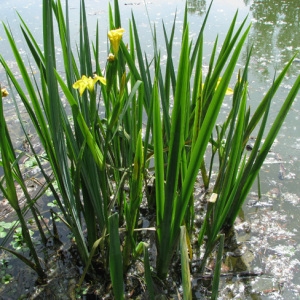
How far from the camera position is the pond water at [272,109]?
119cm

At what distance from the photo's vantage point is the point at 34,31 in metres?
3.73

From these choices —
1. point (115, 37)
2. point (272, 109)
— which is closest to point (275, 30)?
point (272, 109)

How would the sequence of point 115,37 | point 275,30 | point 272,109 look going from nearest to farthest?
point 115,37, point 272,109, point 275,30

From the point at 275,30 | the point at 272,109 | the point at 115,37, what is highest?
the point at 115,37

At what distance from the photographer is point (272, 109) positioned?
2191 millimetres

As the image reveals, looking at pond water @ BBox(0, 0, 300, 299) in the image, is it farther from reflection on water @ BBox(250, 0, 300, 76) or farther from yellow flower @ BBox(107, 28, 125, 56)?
yellow flower @ BBox(107, 28, 125, 56)

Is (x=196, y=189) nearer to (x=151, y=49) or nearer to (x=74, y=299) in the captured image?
(x=74, y=299)

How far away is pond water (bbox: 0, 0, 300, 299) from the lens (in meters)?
1.19

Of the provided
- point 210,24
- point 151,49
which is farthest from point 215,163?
point 210,24

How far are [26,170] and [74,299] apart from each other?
90cm

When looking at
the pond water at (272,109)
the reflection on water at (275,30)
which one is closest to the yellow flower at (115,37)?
the pond water at (272,109)

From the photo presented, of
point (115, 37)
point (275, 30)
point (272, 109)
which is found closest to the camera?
point (115, 37)

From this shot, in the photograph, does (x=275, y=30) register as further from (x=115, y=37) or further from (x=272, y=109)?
(x=115, y=37)

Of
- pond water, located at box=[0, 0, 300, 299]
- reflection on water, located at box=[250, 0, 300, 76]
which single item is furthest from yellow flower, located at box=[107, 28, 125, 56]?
reflection on water, located at box=[250, 0, 300, 76]
